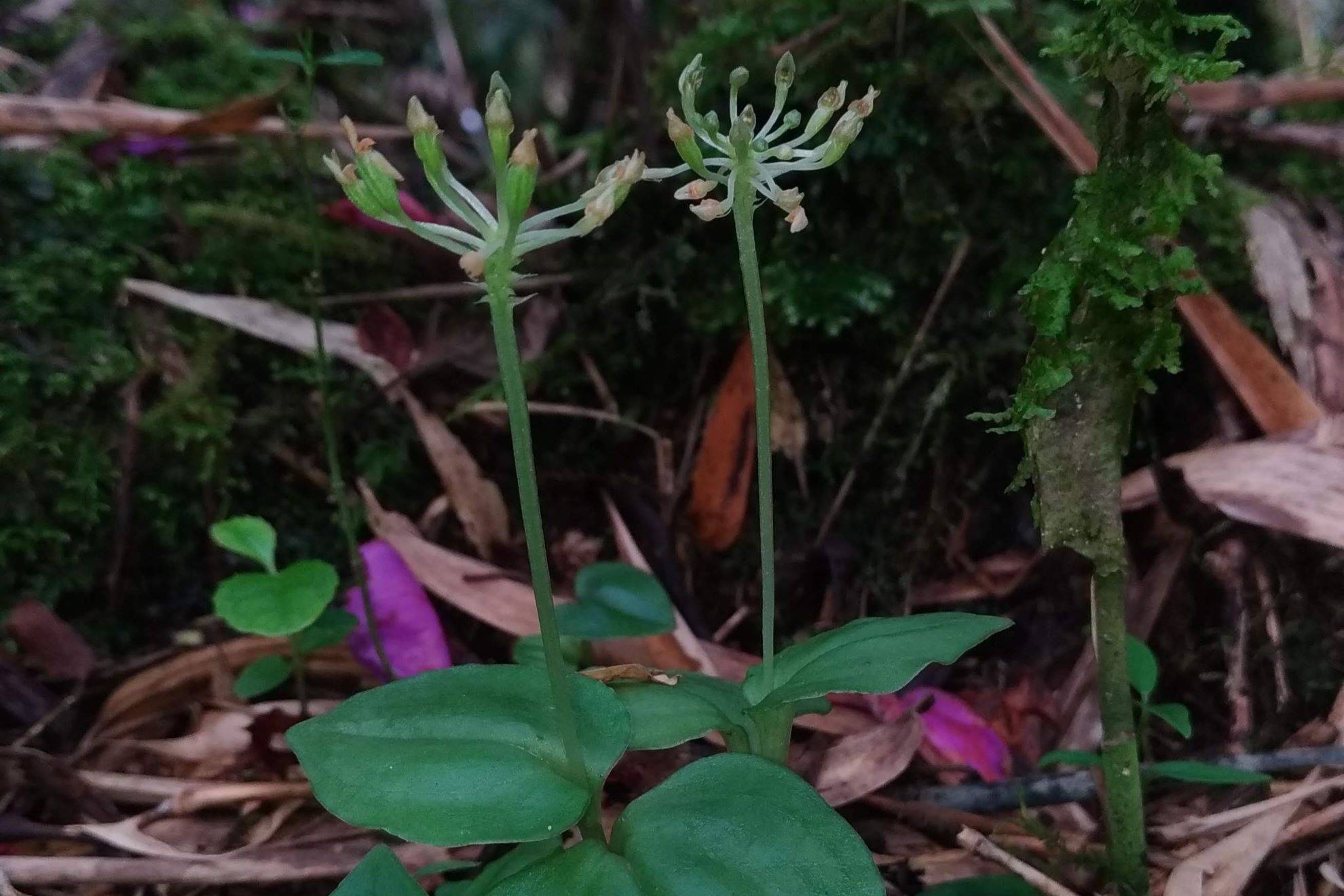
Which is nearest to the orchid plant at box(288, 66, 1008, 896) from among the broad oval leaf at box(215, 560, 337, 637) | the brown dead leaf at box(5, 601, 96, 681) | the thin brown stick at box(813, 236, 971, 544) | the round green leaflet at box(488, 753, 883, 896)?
the round green leaflet at box(488, 753, 883, 896)

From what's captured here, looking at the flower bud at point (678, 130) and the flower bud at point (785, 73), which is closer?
the flower bud at point (678, 130)

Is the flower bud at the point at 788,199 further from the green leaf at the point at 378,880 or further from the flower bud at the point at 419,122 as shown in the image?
the green leaf at the point at 378,880

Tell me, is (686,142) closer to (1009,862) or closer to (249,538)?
(1009,862)

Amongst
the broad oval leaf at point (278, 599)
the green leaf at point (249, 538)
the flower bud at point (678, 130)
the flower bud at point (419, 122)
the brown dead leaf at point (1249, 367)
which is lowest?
the broad oval leaf at point (278, 599)

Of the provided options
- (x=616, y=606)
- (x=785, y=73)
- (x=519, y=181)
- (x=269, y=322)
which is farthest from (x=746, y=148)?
(x=269, y=322)

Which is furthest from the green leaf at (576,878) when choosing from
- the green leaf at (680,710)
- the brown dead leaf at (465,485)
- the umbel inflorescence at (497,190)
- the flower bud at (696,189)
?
the brown dead leaf at (465,485)

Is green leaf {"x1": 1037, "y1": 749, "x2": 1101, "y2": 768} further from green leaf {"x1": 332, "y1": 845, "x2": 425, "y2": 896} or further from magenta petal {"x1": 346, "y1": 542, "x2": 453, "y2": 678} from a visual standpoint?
magenta petal {"x1": 346, "y1": 542, "x2": 453, "y2": 678}

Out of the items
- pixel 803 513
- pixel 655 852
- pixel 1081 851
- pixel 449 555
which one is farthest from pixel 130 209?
pixel 1081 851
